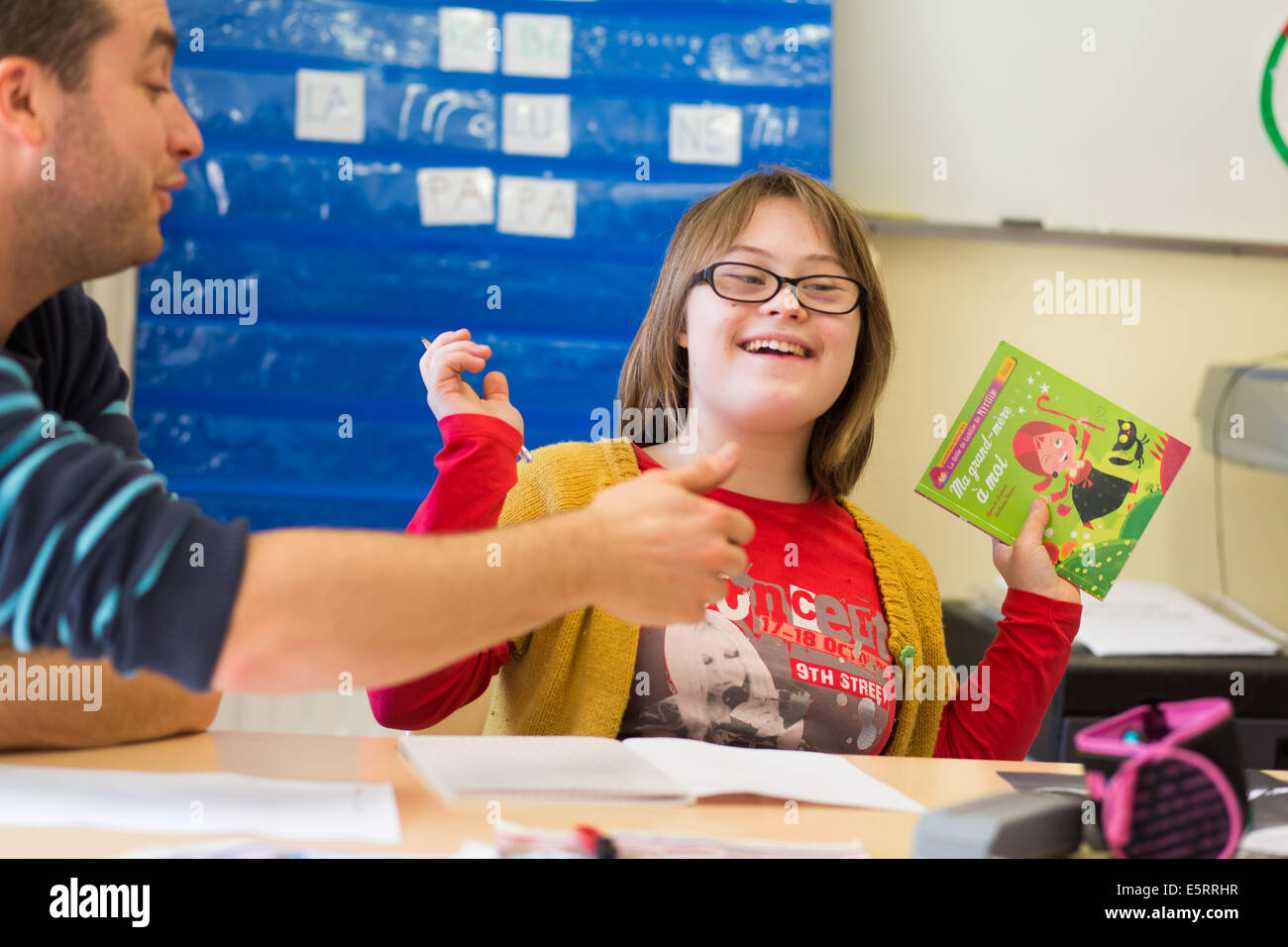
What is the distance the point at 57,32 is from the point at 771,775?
760mm

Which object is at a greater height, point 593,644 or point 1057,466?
point 1057,466

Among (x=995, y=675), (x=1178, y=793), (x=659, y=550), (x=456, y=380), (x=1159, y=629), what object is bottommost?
(x=1159, y=629)

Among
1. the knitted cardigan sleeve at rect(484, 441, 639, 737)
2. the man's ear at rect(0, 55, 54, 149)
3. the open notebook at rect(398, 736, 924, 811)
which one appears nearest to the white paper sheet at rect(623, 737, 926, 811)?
the open notebook at rect(398, 736, 924, 811)

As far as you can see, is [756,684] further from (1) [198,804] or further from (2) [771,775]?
(1) [198,804]

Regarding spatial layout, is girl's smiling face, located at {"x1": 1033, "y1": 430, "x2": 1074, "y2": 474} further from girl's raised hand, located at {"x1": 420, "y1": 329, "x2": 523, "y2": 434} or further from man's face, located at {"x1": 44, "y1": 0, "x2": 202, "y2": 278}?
man's face, located at {"x1": 44, "y1": 0, "x2": 202, "y2": 278}

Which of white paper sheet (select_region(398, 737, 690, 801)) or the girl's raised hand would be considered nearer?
white paper sheet (select_region(398, 737, 690, 801))

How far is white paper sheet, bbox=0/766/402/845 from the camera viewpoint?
72cm

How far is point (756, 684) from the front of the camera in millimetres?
1203

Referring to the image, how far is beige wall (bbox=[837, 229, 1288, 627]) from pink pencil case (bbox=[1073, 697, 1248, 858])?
5.56 ft

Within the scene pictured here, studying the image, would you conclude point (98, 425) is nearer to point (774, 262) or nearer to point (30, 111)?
point (30, 111)

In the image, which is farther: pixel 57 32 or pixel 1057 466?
pixel 1057 466

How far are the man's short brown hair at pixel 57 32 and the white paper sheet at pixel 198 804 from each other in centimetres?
48

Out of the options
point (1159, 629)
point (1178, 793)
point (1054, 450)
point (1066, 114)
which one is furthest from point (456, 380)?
point (1066, 114)
